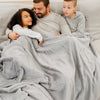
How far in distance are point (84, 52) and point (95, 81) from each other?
197 mm

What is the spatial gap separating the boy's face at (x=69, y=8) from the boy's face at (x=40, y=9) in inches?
5.4

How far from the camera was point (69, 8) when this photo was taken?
1113 millimetres

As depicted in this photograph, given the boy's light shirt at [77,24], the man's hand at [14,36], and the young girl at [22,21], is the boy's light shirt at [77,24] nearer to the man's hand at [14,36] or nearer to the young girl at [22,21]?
the young girl at [22,21]

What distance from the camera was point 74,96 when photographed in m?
0.88

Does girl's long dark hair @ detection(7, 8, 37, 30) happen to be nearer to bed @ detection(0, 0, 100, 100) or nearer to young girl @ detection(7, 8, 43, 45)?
young girl @ detection(7, 8, 43, 45)

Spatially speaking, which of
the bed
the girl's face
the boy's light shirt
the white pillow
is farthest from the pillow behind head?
the boy's light shirt

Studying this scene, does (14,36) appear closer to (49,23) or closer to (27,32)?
(27,32)

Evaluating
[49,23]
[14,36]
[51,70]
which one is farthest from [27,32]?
[51,70]

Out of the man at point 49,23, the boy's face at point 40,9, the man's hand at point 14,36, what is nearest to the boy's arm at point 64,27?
the man at point 49,23

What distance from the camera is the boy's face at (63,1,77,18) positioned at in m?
1.09

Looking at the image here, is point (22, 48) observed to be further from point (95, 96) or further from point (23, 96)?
point (95, 96)

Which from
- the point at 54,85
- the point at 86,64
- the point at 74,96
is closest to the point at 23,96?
the point at 54,85

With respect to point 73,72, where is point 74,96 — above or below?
below

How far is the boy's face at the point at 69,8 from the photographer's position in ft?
3.58
